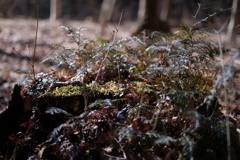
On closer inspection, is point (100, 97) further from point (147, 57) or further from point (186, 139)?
point (186, 139)

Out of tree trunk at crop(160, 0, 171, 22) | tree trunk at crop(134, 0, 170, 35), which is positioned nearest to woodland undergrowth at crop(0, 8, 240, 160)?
tree trunk at crop(134, 0, 170, 35)

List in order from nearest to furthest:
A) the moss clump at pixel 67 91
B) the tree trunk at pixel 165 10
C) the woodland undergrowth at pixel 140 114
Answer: the woodland undergrowth at pixel 140 114 → the moss clump at pixel 67 91 → the tree trunk at pixel 165 10

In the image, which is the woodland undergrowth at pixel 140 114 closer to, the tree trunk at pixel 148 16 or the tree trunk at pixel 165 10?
the tree trunk at pixel 148 16

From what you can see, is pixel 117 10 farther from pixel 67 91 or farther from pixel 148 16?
pixel 67 91

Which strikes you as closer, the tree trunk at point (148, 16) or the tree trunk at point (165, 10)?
the tree trunk at point (148, 16)

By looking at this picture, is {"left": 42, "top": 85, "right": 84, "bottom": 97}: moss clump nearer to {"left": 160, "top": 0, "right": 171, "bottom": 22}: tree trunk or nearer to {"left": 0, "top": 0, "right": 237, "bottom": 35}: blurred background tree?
{"left": 0, "top": 0, "right": 237, "bottom": 35}: blurred background tree

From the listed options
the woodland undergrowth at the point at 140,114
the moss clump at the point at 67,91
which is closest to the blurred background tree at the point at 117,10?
the woodland undergrowth at the point at 140,114

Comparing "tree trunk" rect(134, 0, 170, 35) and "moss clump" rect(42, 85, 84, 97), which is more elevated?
"tree trunk" rect(134, 0, 170, 35)

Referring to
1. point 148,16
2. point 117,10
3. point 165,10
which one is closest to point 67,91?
point 148,16

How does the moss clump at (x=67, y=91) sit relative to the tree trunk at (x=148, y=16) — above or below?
below

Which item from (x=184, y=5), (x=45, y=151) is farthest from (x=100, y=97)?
(x=184, y=5)

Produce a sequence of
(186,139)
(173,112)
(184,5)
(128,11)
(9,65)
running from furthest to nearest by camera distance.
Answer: (128,11), (184,5), (9,65), (173,112), (186,139)
